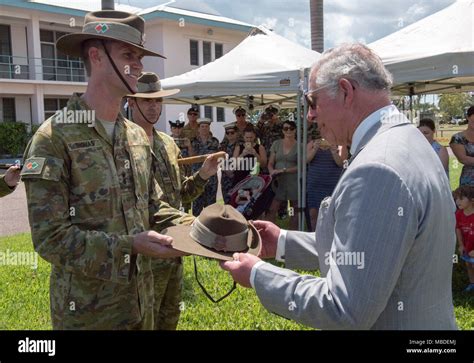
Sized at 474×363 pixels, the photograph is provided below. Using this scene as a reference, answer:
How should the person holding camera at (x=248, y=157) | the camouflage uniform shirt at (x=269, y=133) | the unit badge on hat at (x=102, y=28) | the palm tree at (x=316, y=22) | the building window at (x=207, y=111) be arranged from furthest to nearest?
1. the building window at (x=207, y=111)
2. the palm tree at (x=316, y=22)
3. the camouflage uniform shirt at (x=269, y=133)
4. the person holding camera at (x=248, y=157)
5. the unit badge on hat at (x=102, y=28)

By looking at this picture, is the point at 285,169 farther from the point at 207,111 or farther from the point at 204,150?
the point at 207,111

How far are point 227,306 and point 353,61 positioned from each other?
3776 mm

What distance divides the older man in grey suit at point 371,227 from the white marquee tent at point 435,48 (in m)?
4.59

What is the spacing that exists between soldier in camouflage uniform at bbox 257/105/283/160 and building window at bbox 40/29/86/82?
18742mm

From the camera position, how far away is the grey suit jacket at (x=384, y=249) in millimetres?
1502

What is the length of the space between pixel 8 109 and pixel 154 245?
25778 millimetres

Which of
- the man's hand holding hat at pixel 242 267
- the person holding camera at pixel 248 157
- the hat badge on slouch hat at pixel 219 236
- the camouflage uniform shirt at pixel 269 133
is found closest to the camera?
the man's hand holding hat at pixel 242 267

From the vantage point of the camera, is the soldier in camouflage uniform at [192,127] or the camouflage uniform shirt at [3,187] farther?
the soldier in camouflage uniform at [192,127]

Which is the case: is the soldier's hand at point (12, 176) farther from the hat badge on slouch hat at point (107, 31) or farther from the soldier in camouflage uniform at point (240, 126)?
the soldier in camouflage uniform at point (240, 126)

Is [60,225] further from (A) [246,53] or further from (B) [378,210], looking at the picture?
(A) [246,53]

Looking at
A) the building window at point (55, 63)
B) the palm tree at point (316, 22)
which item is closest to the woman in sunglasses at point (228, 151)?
the palm tree at point (316, 22)

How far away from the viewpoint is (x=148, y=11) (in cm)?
2555

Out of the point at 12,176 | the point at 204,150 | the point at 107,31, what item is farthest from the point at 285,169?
the point at 107,31

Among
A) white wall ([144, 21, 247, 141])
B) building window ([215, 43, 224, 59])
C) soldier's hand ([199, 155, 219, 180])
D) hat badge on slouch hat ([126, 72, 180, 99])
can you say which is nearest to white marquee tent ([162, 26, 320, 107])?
hat badge on slouch hat ([126, 72, 180, 99])
